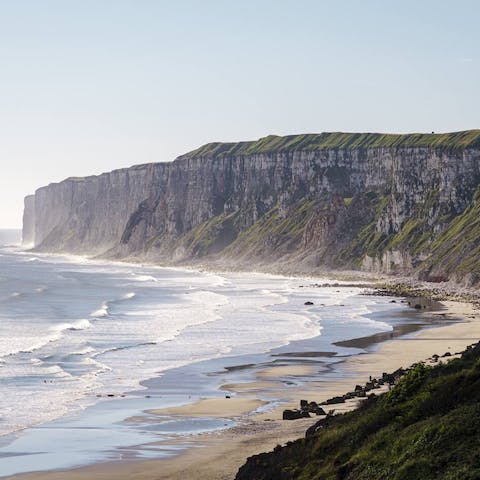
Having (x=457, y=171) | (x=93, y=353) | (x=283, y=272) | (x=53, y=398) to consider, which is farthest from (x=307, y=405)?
(x=283, y=272)

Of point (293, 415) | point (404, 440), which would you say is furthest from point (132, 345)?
point (404, 440)

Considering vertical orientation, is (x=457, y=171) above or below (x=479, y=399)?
above

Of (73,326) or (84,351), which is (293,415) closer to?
(84,351)

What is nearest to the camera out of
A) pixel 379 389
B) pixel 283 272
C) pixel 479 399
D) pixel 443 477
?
pixel 443 477

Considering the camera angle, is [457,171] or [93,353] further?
[457,171]

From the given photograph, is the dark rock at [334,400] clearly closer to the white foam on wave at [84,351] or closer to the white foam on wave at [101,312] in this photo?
the white foam on wave at [84,351]

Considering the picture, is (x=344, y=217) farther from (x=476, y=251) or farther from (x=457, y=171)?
(x=476, y=251)

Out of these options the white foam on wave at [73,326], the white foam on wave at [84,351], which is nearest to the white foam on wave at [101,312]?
the white foam on wave at [73,326]
